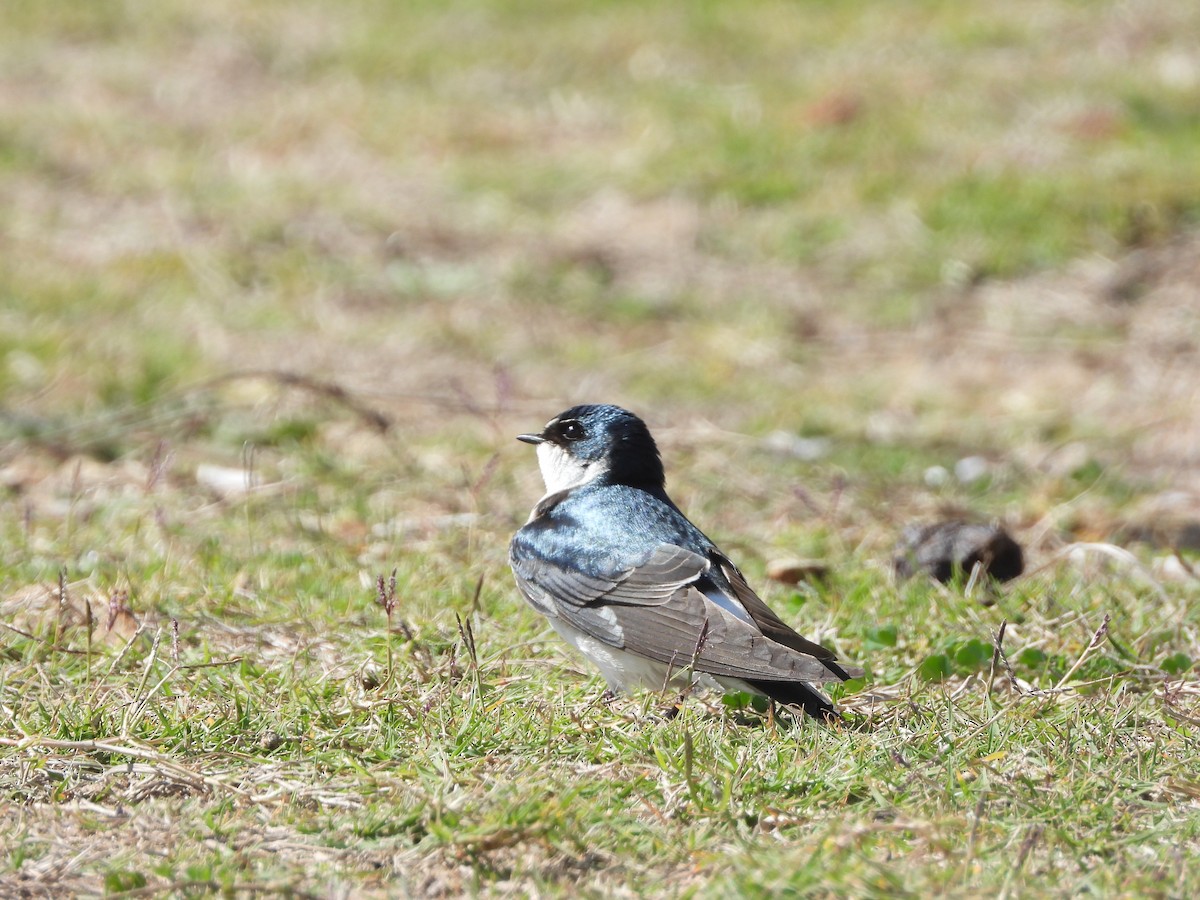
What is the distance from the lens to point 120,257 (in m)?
9.83

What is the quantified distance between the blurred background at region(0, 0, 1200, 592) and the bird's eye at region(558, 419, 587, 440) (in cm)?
38

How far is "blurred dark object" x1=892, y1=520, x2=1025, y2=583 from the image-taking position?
524 cm

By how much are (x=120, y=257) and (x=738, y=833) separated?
757 cm

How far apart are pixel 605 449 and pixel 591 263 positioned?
499cm

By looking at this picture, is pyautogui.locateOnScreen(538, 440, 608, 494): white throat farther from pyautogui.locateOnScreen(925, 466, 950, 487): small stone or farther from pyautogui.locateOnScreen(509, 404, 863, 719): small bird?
pyautogui.locateOnScreen(925, 466, 950, 487): small stone

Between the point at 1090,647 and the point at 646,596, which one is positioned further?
the point at 646,596

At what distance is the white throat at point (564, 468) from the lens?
514 cm

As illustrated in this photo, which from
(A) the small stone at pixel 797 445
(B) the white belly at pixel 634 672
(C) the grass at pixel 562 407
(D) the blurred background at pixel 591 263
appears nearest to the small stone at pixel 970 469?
(D) the blurred background at pixel 591 263

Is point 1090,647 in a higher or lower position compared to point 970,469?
higher

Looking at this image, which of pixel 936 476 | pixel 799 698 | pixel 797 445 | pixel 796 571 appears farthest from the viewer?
pixel 797 445

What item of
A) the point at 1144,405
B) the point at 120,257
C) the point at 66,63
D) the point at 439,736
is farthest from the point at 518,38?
the point at 439,736

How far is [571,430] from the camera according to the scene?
5293mm

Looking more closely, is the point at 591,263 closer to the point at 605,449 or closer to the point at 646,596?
the point at 605,449

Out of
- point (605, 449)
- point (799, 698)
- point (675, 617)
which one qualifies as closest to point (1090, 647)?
point (799, 698)
